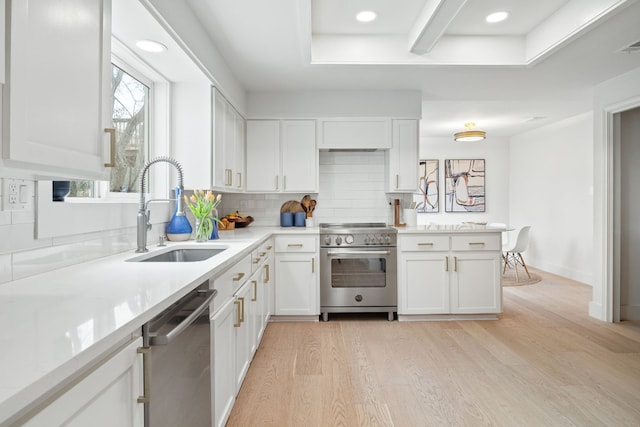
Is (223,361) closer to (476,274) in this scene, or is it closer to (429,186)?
(476,274)

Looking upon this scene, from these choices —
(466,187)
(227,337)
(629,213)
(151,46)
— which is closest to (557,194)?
(466,187)

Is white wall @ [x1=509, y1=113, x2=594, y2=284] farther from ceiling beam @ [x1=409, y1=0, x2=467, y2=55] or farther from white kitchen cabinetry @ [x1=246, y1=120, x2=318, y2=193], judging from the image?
white kitchen cabinetry @ [x1=246, y1=120, x2=318, y2=193]

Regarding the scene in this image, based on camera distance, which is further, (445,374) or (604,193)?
(604,193)

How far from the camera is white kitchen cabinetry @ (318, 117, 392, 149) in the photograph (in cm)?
393

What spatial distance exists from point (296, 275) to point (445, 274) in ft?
4.62

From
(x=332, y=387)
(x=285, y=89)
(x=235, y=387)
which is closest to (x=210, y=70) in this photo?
(x=285, y=89)

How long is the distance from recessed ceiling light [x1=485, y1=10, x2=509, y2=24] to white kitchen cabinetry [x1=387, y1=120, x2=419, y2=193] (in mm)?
1266

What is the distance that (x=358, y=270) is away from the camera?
3.62m

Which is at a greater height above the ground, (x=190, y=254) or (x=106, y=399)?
(x=190, y=254)

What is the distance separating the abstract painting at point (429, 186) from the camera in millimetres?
7008

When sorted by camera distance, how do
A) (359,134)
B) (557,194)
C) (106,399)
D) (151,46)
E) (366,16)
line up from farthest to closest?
(557,194)
(359,134)
(366,16)
(151,46)
(106,399)

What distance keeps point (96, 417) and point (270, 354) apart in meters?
2.12

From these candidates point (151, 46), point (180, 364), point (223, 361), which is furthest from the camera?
point (151, 46)

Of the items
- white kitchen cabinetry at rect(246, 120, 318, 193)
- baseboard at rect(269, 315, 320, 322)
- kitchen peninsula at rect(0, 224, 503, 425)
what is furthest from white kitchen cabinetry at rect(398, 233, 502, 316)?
kitchen peninsula at rect(0, 224, 503, 425)
